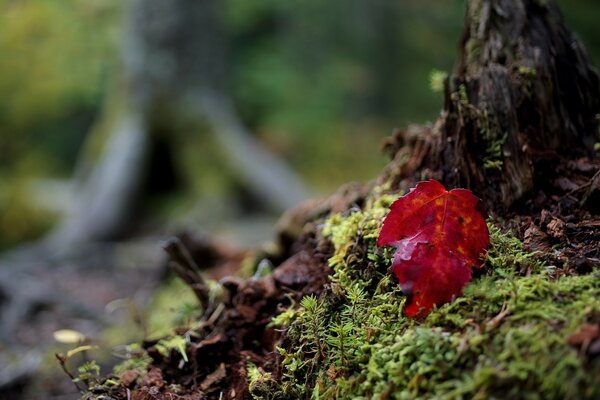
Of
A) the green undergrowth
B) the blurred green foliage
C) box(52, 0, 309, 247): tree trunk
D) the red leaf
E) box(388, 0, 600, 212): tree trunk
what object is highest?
the blurred green foliage

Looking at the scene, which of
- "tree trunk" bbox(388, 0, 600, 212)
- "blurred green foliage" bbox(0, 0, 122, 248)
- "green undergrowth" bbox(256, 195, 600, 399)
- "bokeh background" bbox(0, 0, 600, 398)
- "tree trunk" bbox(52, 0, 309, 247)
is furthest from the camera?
"blurred green foliage" bbox(0, 0, 122, 248)

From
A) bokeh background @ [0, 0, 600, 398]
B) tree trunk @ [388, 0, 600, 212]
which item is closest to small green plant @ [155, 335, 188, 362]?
tree trunk @ [388, 0, 600, 212]

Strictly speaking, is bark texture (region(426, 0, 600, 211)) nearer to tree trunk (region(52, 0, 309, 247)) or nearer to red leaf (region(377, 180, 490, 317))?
red leaf (region(377, 180, 490, 317))

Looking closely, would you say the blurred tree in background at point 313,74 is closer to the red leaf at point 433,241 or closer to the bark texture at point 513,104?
the bark texture at point 513,104

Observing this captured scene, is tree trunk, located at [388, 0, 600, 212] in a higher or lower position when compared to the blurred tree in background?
lower

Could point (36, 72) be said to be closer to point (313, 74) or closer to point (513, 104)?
point (313, 74)
